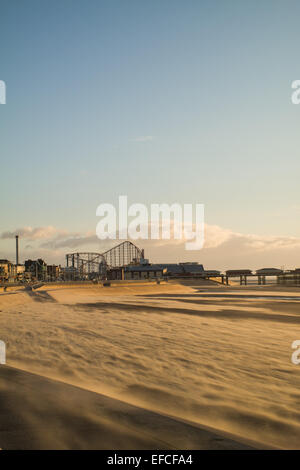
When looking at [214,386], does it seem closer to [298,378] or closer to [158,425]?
[298,378]

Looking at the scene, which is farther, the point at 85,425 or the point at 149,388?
the point at 149,388

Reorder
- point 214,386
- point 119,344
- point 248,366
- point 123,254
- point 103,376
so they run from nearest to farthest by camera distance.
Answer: point 214,386 < point 103,376 < point 248,366 < point 119,344 < point 123,254

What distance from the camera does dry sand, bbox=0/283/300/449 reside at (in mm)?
3936

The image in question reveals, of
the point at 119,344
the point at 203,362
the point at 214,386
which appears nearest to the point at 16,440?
the point at 214,386

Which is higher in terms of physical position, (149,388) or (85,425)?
(85,425)

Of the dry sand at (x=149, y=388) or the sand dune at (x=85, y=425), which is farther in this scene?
the dry sand at (x=149, y=388)

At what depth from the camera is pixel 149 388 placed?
605cm

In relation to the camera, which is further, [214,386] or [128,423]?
[214,386]

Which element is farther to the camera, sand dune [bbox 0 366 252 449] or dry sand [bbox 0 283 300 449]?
dry sand [bbox 0 283 300 449]

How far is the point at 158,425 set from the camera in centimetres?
425

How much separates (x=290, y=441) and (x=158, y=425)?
1517 mm

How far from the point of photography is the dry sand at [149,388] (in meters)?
3.94
